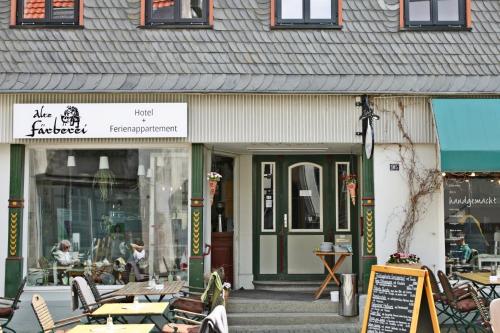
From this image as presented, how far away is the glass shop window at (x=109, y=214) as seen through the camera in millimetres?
12109

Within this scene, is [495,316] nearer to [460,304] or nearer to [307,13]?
[460,304]

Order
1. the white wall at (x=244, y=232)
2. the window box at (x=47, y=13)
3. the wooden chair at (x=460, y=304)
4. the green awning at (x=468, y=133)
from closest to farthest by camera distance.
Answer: the wooden chair at (x=460, y=304)
the green awning at (x=468, y=133)
the window box at (x=47, y=13)
the white wall at (x=244, y=232)

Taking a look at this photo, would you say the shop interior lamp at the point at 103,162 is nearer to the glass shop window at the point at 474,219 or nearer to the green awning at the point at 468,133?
the green awning at the point at 468,133

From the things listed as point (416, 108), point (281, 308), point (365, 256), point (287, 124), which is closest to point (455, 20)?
point (416, 108)

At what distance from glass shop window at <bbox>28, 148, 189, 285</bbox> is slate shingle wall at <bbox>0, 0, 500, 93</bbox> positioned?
135 centimetres

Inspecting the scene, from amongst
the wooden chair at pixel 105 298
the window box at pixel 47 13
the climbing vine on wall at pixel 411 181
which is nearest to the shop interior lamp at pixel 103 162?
the wooden chair at pixel 105 298

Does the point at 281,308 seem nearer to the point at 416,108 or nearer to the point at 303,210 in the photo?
the point at 303,210

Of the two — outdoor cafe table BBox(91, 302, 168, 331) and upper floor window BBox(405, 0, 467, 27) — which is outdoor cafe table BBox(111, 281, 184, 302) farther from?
upper floor window BBox(405, 0, 467, 27)

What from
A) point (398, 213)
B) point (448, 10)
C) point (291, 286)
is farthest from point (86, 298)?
point (448, 10)

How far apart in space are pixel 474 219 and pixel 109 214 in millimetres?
6528

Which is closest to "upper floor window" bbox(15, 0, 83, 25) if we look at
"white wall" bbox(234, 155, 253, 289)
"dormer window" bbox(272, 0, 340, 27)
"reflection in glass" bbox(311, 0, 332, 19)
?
"dormer window" bbox(272, 0, 340, 27)

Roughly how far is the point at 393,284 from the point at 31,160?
696cm

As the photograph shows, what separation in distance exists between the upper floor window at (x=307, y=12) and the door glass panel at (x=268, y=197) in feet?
10.5

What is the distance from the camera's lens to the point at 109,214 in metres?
12.3
